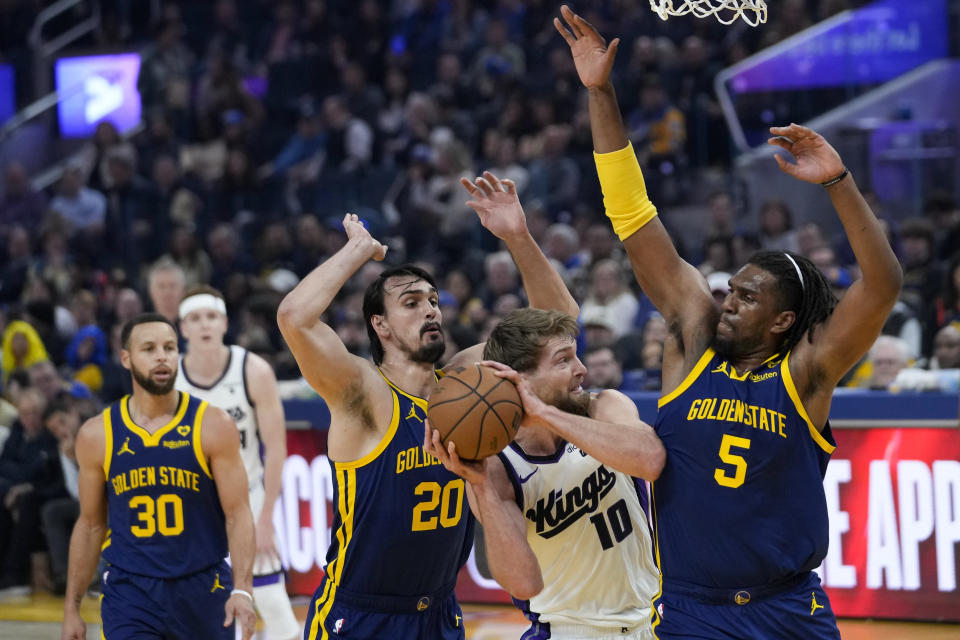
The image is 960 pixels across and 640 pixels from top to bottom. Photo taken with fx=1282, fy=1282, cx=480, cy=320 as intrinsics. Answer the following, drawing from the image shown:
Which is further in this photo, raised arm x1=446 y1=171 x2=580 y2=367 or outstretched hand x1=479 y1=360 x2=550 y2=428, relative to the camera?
raised arm x1=446 y1=171 x2=580 y2=367

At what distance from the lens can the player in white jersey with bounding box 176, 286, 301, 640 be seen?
754 centimetres

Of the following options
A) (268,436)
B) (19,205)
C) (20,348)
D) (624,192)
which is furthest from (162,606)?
(19,205)

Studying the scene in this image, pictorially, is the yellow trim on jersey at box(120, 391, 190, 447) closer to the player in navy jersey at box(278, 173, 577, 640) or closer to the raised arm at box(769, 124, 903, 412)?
the player in navy jersey at box(278, 173, 577, 640)

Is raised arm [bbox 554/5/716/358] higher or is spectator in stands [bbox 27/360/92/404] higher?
raised arm [bbox 554/5/716/358]

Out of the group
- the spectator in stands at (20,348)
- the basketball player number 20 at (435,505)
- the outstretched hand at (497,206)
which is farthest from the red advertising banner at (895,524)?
the spectator in stands at (20,348)

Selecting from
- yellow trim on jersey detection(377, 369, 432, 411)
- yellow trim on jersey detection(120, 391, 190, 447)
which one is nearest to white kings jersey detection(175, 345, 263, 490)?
yellow trim on jersey detection(120, 391, 190, 447)

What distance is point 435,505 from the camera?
4.97 meters

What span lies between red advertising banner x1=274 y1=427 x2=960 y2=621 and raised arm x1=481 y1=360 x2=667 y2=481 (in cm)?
437

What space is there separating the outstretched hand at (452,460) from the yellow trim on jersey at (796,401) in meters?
1.05

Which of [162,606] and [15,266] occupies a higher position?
[15,266]

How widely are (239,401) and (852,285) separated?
14.6 ft

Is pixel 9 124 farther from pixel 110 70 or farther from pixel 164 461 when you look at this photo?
pixel 164 461

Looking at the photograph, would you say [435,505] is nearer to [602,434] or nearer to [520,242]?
[602,434]

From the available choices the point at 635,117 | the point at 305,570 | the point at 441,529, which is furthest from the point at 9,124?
the point at 441,529
